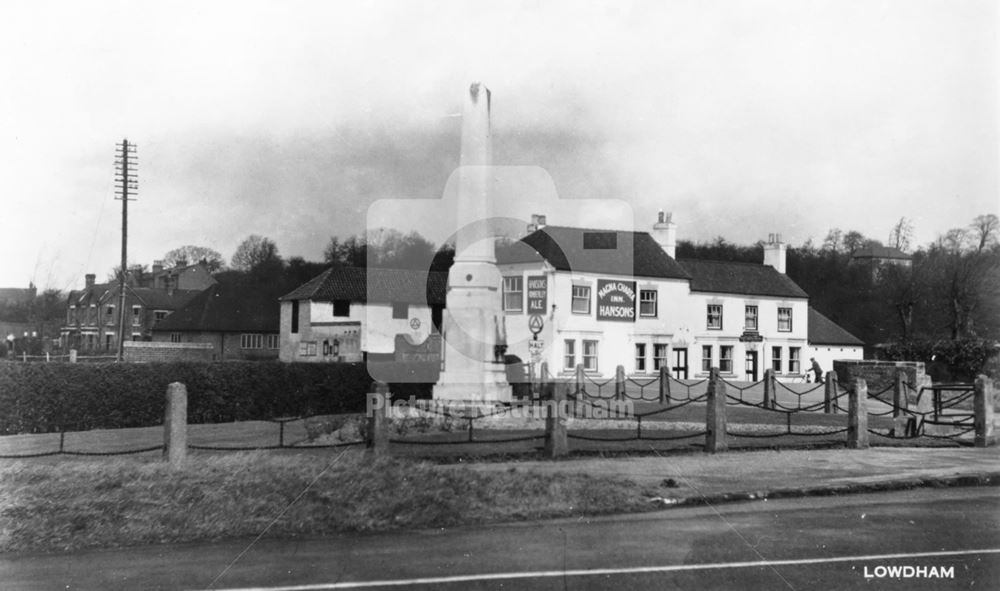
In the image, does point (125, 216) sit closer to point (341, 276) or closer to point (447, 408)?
point (341, 276)

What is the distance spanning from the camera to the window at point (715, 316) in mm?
43344

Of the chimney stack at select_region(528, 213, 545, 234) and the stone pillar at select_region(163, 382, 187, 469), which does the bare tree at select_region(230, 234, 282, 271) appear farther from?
the stone pillar at select_region(163, 382, 187, 469)

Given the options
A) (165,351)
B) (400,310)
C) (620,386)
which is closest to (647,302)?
(620,386)

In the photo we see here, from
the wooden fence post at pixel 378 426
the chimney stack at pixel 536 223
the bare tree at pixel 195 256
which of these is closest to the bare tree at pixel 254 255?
the bare tree at pixel 195 256

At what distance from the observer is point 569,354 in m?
37.8

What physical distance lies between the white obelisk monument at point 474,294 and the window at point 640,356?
68.8ft

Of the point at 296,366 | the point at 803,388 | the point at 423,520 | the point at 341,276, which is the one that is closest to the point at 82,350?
the point at 341,276

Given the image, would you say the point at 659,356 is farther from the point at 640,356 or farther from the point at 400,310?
the point at 400,310

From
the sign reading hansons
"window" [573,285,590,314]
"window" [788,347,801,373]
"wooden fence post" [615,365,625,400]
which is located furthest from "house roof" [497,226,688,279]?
"wooden fence post" [615,365,625,400]

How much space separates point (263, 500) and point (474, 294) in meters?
9.84

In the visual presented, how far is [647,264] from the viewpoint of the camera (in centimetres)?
4112

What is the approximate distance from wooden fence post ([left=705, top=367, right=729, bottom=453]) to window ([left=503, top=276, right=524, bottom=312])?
23.1m

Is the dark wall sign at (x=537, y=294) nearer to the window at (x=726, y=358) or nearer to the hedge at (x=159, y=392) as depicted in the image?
the hedge at (x=159, y=392)

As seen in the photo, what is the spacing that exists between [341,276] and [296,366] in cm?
2478
